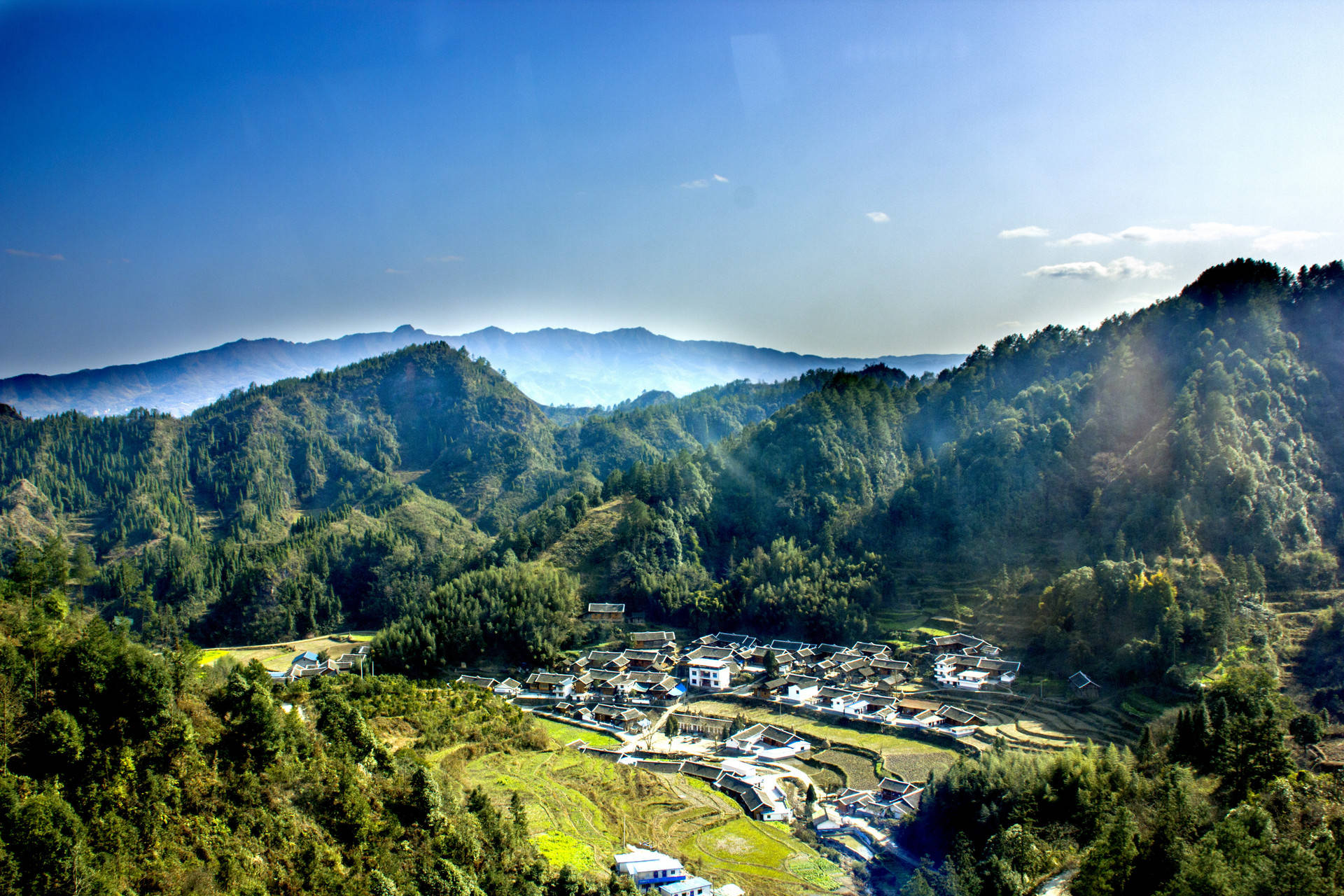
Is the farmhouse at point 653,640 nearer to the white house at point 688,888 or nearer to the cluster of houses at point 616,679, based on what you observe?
the cluster of houses at point 616,679

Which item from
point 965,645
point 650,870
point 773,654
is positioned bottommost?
point 773,654

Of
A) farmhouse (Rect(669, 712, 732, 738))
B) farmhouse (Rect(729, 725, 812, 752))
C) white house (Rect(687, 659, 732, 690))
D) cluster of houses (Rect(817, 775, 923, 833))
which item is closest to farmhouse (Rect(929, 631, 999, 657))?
white house (Rect(687, 659, 732, 690))

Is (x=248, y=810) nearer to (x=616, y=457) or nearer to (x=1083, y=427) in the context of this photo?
(x=1083, y=427)

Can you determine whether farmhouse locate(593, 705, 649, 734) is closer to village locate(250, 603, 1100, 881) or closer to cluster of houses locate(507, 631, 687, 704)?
village locate(250, 603, 1100, 881)

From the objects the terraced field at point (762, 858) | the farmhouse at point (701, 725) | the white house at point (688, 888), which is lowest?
the farmhouse at point (701, 725)

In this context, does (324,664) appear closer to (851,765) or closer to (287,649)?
(287,649)

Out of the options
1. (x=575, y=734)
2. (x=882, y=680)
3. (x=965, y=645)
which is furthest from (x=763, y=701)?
(x=965, y=645)

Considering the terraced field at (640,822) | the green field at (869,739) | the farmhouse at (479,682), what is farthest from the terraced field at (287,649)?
the green field at (869,739)

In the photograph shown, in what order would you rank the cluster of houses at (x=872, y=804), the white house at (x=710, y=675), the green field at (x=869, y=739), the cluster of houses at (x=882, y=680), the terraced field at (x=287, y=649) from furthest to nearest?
the terraced field at (x=287, y=649) → the white house at (x=710, y=675) → the cluster of houses at (x=882, y=680) → the green field at (x=869, y=739) → the cluster of houses at (x=872, y=804)
